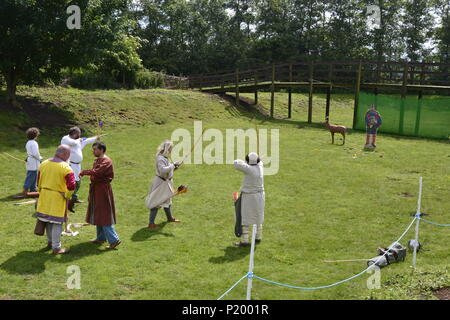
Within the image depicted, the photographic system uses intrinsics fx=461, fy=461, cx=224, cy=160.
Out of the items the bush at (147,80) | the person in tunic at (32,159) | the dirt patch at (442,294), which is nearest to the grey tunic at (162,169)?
the person in tunic at (32,159)

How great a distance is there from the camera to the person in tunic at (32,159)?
Answer: 10.8 meters

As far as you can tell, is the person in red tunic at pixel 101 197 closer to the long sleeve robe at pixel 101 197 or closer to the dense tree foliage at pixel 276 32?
the long sleeve robe at pixel 101 197

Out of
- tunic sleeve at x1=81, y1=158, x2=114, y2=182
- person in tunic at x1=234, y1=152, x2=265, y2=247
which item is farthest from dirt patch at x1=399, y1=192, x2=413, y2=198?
tunic sleeve at x1=81, y1=158, x2=114, y2=182

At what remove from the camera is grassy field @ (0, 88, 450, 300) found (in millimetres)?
6879

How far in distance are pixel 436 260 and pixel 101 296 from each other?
5703 mm

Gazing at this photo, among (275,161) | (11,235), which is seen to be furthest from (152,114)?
(11,235)

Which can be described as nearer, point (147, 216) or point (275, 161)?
point (147, 216)

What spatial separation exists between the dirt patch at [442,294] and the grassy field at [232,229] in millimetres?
89

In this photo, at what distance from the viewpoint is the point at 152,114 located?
23938mm

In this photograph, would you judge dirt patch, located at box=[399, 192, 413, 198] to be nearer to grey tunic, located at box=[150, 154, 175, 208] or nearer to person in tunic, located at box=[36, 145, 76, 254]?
grey tunic, located at box=[150, 154, 175, 208]

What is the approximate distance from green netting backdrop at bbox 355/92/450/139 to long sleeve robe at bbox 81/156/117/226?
18.8m

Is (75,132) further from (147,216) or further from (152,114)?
(152,114)

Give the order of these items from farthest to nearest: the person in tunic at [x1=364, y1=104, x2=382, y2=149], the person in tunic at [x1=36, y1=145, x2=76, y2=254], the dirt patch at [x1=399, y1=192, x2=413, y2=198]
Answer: the person in tunic at [x1=364, y1=104, x2=382, y2=149], the dirt patch at [x1=399, y1=192, x2=413, y2=198], the person in tunic at [x1=36, y1=145, x2=76, y2=254]

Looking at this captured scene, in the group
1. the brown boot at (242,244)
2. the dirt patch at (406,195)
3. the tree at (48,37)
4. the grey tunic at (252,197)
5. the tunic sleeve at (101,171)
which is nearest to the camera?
the tunic sleeve at (101,171)
